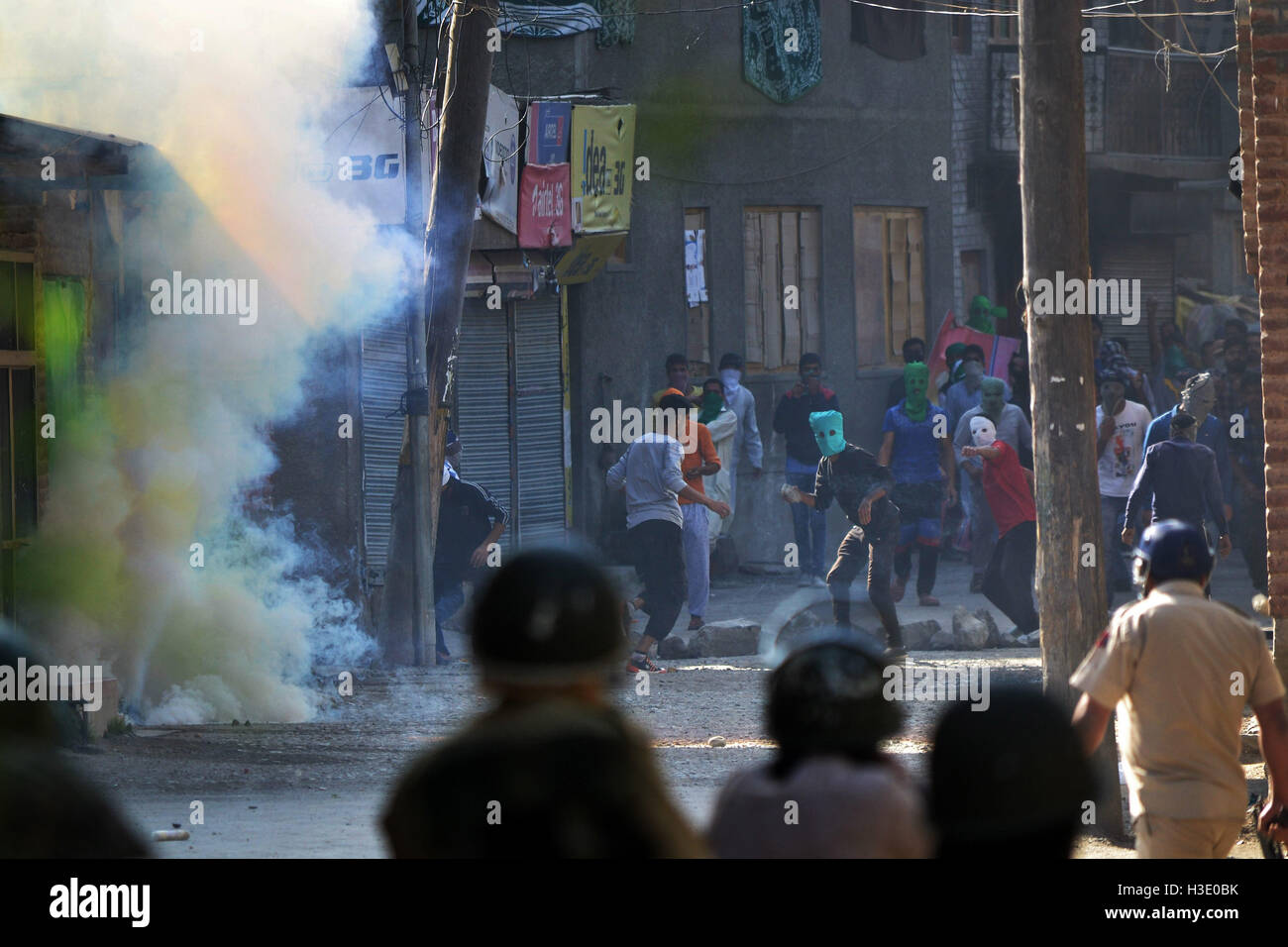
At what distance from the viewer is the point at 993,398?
11766mm

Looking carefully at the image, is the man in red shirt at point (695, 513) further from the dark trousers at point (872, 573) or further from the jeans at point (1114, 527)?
the jeans at point (1114, 527)

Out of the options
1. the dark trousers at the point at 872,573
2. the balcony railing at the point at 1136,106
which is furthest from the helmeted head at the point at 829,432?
the balcony railing at the point at 1136,106

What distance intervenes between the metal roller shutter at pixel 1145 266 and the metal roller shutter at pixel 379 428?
1182cm

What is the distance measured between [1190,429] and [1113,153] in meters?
12.1

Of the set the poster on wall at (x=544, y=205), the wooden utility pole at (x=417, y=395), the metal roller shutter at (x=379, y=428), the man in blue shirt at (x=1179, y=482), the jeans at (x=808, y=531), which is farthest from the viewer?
the poster on wall at (x=544, y=205)

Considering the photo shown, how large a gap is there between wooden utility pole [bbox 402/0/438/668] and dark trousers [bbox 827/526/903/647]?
275 centimetres

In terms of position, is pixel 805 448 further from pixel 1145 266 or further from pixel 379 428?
pixel 1145 266

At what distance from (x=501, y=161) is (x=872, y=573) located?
552 centimetres

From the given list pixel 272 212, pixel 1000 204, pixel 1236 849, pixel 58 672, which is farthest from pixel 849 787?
pixel 1000 204

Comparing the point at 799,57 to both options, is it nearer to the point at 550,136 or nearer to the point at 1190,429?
the point at 550,136

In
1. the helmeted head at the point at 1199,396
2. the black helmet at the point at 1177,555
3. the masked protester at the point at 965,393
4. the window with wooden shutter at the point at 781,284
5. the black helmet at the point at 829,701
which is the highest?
the window with wooden shutter at the point at 781,284

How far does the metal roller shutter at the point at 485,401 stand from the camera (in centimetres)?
1589

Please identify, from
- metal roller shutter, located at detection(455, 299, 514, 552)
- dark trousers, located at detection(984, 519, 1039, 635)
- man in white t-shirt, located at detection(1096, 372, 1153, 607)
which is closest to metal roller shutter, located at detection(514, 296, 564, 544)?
metal roller shutter, located at detection(455, 299, 514, 552)

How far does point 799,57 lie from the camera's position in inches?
715
